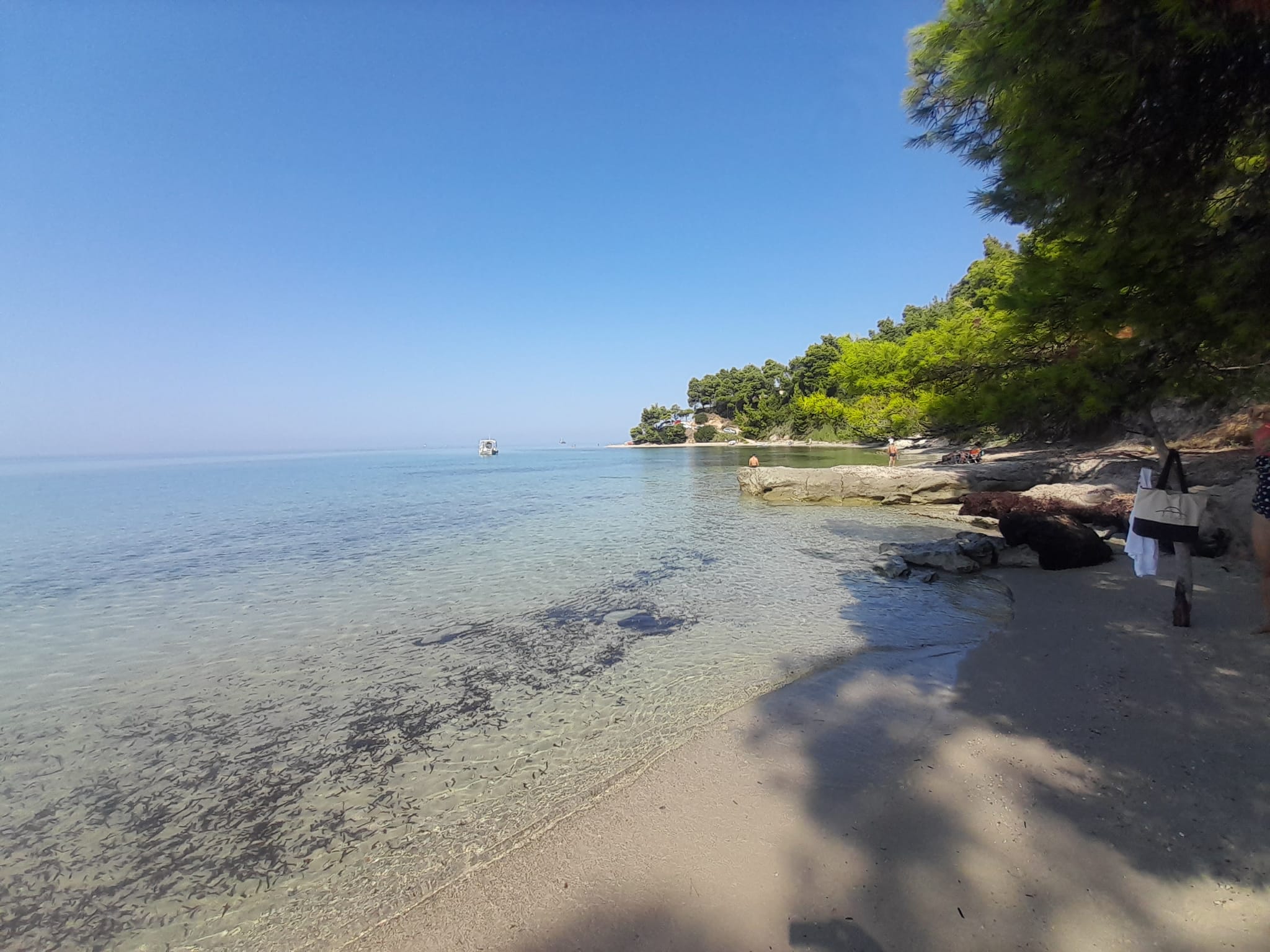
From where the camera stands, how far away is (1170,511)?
16.3 feet

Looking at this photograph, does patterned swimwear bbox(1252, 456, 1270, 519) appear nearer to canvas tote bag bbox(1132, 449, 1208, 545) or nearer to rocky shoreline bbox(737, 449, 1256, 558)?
canvas tote bag bbox(1132, 449, 1208, 545)

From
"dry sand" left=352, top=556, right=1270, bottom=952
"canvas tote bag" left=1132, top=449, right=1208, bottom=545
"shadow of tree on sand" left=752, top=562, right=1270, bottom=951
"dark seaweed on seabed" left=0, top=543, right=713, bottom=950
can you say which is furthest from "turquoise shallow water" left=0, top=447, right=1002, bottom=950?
"canvas tote bag" left=1132, top=449, right=1208, bottom=545

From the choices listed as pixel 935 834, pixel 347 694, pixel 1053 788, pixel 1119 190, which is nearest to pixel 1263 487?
pixel 1119 190

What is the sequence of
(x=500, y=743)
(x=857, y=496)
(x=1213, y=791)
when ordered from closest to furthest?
1. (x=1213, y=791)
2. (x=500, y=743)
3. (x=857, y=496)

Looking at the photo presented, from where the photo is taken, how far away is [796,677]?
17.8ft

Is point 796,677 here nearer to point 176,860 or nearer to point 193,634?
point 176,860

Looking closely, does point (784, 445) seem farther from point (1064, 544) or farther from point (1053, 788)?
point (1053, 788)

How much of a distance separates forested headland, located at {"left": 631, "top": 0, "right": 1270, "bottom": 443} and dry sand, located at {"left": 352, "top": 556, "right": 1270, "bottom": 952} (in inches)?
105

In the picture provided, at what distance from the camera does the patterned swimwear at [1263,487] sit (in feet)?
15.3

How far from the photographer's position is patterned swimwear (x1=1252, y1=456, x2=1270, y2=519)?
4656 mm

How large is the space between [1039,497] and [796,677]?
11.4m

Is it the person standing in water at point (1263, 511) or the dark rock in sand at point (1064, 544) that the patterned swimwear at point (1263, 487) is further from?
the dark rock in sand at point (1064, 544)

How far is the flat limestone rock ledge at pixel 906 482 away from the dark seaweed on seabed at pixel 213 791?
1545 centimetres

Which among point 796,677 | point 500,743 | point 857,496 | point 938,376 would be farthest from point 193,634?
point 857,496
